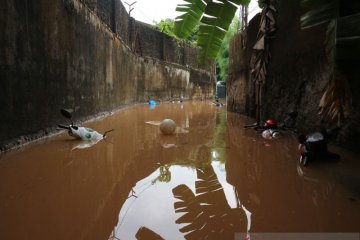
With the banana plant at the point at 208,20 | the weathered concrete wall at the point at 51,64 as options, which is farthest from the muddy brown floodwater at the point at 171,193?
the banana plant at the point at 208,20

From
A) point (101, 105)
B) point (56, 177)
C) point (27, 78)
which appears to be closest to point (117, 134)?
point (27, 78)

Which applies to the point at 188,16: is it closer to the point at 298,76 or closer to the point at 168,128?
the point at 168,128

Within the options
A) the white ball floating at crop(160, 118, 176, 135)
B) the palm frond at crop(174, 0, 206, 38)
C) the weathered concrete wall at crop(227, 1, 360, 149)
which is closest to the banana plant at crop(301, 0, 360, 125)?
the palm frond at crop(174, 0, 206, 38)

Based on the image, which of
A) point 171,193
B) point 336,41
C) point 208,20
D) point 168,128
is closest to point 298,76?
point 168,128

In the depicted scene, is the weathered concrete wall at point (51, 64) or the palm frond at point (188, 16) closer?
the palm frond at point (188, 16)

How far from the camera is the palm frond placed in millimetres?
3138

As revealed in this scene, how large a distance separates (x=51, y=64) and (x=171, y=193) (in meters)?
4.04

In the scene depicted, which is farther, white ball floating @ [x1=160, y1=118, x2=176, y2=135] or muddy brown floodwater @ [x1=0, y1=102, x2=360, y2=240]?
white ball floating @ [x1=160, y1=118, x2=176, y2=135]

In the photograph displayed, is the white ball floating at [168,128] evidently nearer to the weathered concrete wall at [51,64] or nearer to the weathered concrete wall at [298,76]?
the weathered concrete wall at [51,64]

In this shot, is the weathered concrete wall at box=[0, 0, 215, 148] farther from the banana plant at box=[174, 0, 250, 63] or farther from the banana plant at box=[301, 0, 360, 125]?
the banana plant at box=[301, 0, 360, 125]

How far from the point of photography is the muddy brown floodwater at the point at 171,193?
2.00m

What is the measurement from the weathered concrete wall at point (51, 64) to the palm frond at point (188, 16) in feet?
7.51

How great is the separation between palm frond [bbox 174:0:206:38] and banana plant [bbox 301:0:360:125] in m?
0.96

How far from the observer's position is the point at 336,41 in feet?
8.21
